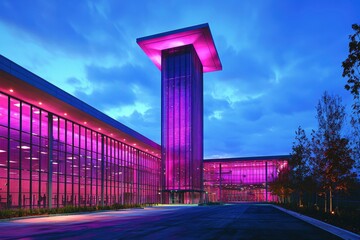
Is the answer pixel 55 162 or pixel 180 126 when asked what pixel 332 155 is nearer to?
pixel 55 162

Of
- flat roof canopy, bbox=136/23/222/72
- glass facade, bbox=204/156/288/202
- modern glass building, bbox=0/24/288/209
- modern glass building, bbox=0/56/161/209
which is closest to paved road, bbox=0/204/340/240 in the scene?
modern glass building, bbox=0/56/161/209

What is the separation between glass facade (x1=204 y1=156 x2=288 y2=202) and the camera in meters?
115

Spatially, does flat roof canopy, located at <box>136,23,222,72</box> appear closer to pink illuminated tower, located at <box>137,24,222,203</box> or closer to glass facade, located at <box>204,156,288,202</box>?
pink illuminated tower, located at <box>137,24,222,203</box>

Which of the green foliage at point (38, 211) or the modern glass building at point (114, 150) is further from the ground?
the modern glass building at point (114, 150)

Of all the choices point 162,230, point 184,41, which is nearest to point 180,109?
point 184,41

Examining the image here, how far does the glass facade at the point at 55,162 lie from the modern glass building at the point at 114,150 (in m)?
0.09

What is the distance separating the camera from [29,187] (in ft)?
120

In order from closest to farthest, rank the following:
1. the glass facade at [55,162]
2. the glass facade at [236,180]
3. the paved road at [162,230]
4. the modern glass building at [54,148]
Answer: the paved road at [162,230]
the modern glass building at [54,148]
the glass facade at [55,162]
the glass facade at [236,180]

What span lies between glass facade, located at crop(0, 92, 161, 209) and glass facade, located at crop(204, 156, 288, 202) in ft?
175

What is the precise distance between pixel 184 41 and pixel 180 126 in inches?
690

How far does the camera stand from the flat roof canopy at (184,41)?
255 ft

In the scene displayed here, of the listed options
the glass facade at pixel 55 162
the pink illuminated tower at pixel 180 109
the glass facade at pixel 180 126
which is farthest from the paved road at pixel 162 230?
the pink illuminated tower at pixel 180 109

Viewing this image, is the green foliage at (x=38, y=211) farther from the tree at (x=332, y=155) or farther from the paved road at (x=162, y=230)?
the tree at (x=332, y=155)

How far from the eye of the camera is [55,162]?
138ft
